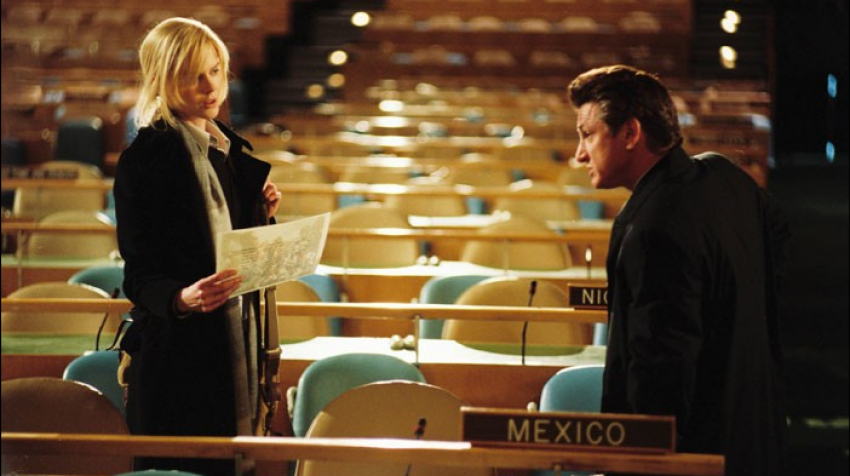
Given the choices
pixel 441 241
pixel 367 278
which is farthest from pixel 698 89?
pixel 367 278

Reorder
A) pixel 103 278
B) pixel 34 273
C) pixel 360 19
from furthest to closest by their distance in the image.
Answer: pixel 360 19 < pixel 34 273 < pixel 103 278

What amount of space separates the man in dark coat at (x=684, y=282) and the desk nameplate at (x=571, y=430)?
3 cm

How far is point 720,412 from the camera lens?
1812 millimetres

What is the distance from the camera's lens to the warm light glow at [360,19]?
1282 cm

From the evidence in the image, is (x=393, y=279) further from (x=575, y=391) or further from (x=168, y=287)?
(x=168, y=287)

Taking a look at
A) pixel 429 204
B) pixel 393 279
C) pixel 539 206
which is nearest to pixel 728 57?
pixel 539 206

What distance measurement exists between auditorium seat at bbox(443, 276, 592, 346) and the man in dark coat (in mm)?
1819

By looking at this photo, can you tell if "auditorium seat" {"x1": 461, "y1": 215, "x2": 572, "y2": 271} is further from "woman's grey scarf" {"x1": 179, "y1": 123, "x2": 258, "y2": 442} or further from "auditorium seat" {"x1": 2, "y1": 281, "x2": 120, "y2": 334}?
"woman's grey scarf" {"x1": 179, "y1": 123, "x2": 258, "y2": 442}

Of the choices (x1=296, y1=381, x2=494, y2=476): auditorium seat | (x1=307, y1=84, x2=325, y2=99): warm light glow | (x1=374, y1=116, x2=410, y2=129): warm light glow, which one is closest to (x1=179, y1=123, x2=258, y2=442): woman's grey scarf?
(x1=296, y1=381, x2=494, y2=476): auditorium seat

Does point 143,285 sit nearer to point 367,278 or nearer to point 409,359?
point 409,359

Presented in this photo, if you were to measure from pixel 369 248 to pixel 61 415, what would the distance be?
107 inches

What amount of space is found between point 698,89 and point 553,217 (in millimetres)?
6251

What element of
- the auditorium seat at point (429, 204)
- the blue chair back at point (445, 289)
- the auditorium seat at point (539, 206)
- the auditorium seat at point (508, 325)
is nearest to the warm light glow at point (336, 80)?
the auditorium seat at point (429, 204)

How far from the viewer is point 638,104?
72.3 inches
